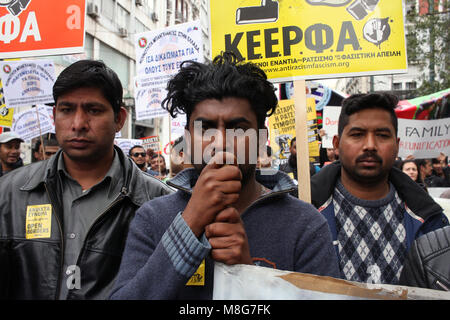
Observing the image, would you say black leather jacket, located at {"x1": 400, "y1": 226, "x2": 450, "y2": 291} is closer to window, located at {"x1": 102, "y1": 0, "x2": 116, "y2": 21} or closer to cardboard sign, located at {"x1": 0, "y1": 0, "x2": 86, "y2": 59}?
cardboard sign, located at {"x1": 0, "y1": 0, "x2": 86, "y2": 59}

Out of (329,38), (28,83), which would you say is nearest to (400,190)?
(329,38)

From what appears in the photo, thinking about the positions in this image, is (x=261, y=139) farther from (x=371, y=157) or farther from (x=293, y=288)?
(x=371, y=157)

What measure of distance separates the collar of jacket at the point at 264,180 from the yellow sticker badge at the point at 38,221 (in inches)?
30.5

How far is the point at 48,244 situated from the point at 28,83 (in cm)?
389

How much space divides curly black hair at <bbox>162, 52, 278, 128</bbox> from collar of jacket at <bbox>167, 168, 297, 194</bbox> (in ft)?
0.61

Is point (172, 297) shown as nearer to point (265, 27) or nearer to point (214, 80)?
point (214, 80)

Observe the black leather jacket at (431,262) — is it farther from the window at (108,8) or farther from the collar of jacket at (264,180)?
the window at (108,8)

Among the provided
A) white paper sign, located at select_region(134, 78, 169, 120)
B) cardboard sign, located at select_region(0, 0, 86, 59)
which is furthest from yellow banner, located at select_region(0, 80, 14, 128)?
cardboard sign, located at select_region(0, 0, 86, 59)

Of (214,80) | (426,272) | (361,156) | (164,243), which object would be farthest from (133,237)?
(361,156)

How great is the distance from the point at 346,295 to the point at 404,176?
4.73 feet

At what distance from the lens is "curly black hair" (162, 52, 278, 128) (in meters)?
1.24

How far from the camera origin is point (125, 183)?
6.01 ft
